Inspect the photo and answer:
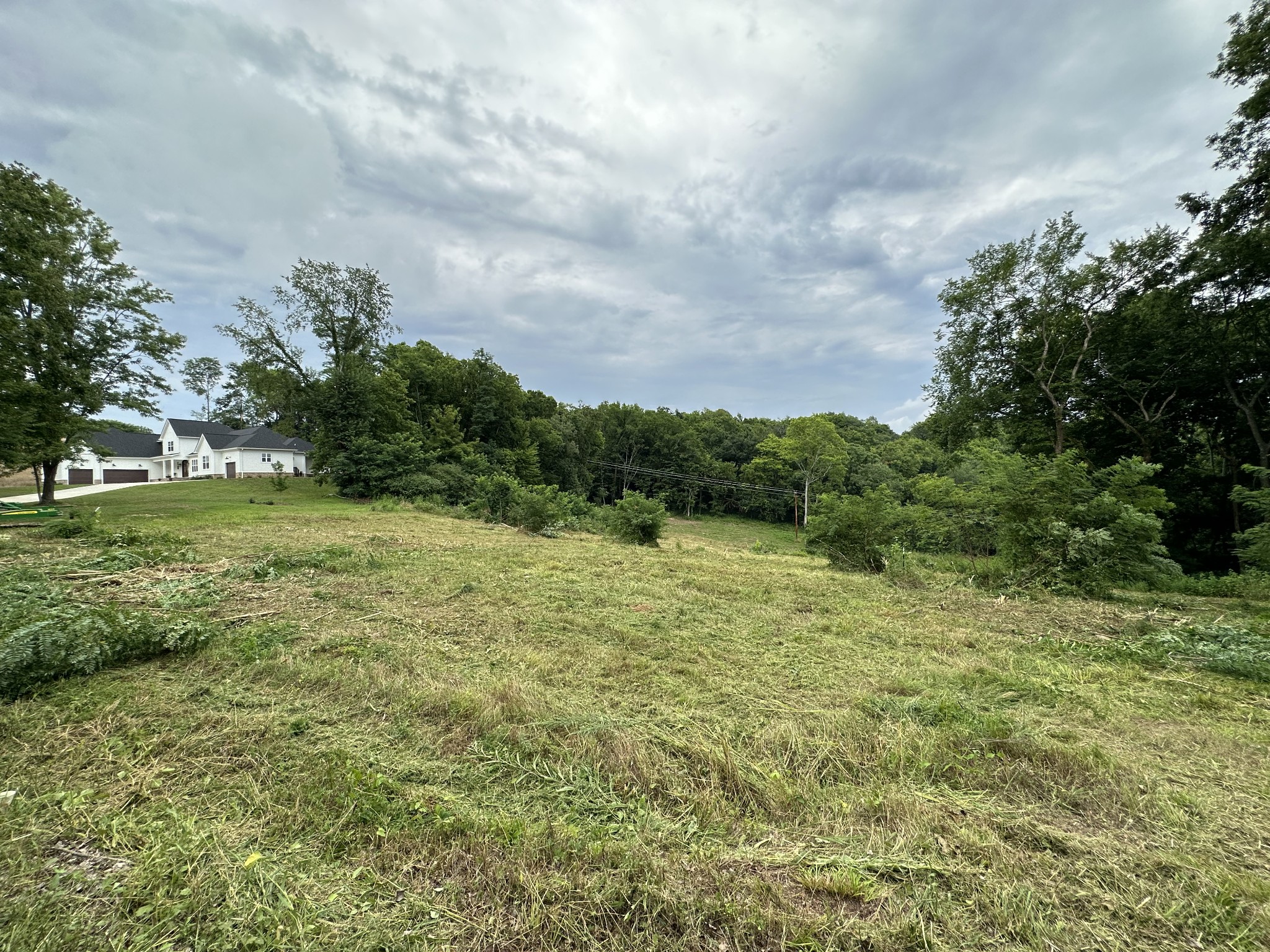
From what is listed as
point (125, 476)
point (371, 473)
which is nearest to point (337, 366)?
point (371, 473)

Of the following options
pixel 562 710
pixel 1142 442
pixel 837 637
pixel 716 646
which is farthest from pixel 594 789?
pixel 1142 442

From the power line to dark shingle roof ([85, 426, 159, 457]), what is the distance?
41.1 metres

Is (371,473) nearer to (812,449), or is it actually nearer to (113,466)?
(113,466)

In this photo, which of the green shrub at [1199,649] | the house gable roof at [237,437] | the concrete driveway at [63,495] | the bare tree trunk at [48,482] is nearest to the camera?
the green shrub at [1199,649]

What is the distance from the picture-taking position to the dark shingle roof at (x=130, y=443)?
40.9 metres

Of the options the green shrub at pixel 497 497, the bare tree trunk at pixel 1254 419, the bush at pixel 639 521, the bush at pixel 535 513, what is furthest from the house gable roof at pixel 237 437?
the bare tree trunk at pixel 1254 419

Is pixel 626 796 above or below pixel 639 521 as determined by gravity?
below

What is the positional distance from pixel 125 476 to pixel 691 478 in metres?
51.8

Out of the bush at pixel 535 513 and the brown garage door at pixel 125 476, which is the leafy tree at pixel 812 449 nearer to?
the bush at pixel 535 513

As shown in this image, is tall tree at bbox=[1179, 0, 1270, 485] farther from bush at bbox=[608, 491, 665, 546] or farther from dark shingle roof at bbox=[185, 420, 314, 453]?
dark shingle roof at bbox=[185, 420, 314, 453]

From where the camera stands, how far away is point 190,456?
42.0 metres

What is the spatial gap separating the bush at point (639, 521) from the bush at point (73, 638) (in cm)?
1239

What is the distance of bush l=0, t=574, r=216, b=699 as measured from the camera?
327 centimetres

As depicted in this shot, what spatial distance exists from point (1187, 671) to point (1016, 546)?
18.4ft
